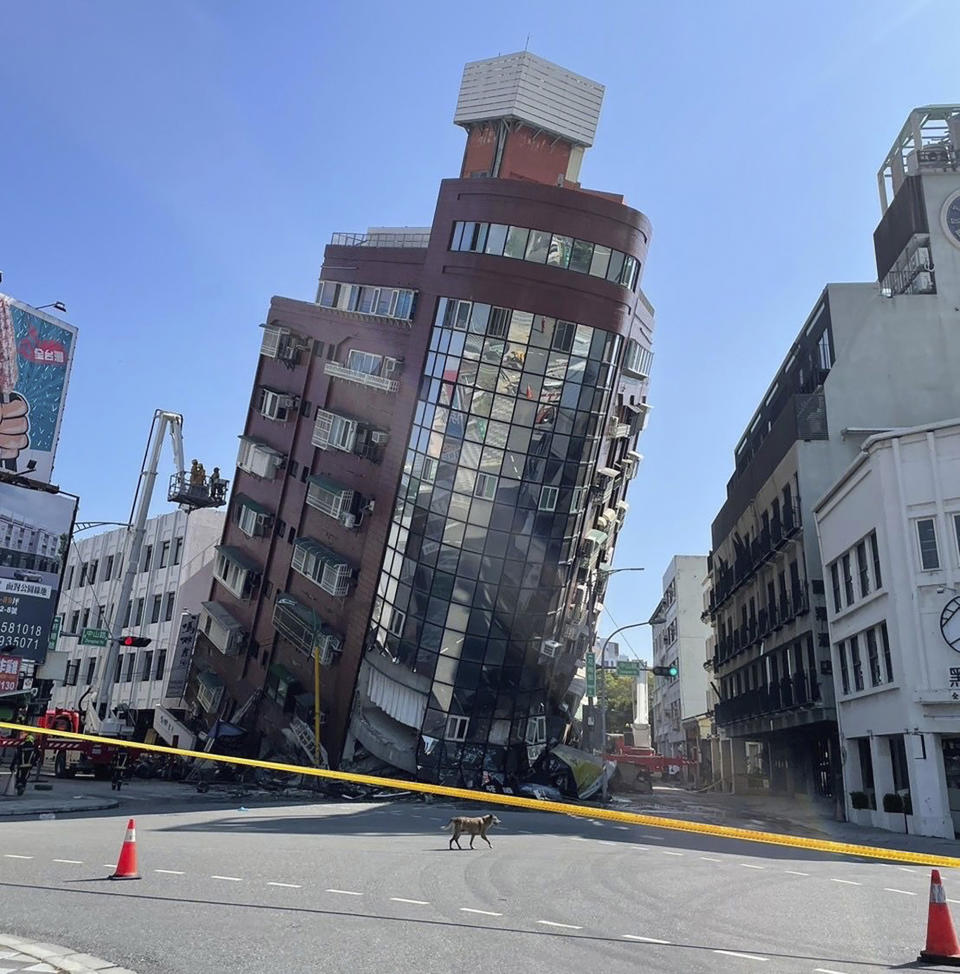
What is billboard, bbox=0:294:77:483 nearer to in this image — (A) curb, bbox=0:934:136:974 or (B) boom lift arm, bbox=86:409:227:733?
(B) boom lift arm, bbox=86:409:227:733

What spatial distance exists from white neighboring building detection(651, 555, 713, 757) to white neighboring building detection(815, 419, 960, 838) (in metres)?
54.9

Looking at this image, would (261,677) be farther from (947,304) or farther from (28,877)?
(947,304)

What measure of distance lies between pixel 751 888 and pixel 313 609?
1296 inches

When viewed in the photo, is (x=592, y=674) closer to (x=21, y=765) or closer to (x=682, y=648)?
(x=21, y=765)

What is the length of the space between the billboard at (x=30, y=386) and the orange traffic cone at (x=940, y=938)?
3512 cm

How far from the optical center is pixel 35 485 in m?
35.0

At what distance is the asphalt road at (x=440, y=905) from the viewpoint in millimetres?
8094

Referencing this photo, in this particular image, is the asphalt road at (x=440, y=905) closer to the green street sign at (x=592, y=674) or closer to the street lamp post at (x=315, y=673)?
the street lamp post at (x=315, y=673)

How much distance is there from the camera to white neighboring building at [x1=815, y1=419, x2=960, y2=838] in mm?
27062

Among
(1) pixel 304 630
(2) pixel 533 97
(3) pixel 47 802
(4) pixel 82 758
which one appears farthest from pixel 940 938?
(2) pixel 533 97

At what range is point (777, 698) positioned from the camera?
4425cm

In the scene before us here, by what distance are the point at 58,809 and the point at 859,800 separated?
27127 millimetres

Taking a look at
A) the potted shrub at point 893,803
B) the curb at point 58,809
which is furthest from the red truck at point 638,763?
the curb at point 58,809

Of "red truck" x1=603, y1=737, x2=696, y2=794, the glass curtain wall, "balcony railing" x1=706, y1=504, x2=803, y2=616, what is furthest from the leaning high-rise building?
"balcony railing" x1=706, y1=504, x2=803, y2=616
